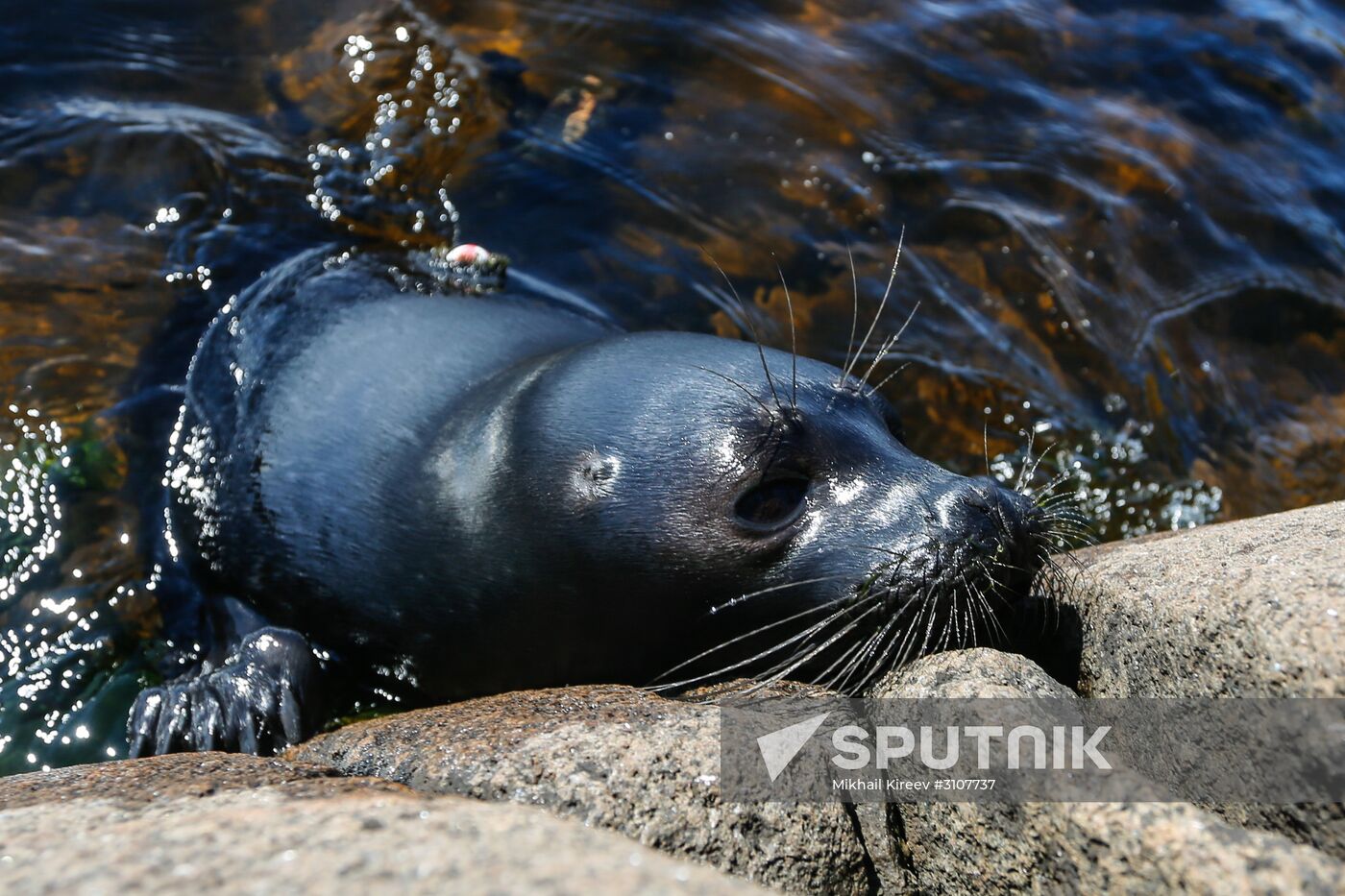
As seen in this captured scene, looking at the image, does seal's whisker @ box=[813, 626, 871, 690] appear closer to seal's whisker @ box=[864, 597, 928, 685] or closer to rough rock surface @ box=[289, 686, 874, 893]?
seal's whisker @ box=[864, 597, 928, 685]

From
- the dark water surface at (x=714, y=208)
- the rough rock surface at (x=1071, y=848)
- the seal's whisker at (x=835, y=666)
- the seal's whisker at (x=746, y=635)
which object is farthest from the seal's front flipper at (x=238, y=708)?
the rough rock surface at (x=1071, y=848)

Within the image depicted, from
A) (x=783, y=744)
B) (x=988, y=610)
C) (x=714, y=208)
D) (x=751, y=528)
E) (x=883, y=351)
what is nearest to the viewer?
(x=783, y=744)

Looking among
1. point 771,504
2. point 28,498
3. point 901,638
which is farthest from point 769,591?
point 28,498

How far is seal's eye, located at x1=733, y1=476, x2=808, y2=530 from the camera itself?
327 centimetres

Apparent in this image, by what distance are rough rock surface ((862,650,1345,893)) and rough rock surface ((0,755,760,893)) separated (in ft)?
2.09

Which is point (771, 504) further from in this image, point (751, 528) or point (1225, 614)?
point (1225, 614)

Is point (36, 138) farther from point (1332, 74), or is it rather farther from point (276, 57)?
point (1332, 74)

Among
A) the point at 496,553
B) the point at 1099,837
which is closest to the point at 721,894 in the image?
the point at 1099,837

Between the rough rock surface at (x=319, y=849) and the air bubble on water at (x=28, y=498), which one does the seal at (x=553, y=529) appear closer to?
the air bubble on water at (x=28, y=498)

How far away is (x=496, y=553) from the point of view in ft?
11.6

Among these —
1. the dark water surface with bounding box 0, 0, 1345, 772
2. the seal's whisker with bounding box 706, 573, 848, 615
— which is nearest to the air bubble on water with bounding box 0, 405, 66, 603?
the dark water surface with bounding box 0, 0, 1345, 772

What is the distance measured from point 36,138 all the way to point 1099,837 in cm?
531

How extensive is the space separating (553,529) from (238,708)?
1.11 m

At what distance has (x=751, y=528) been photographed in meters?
3.25
